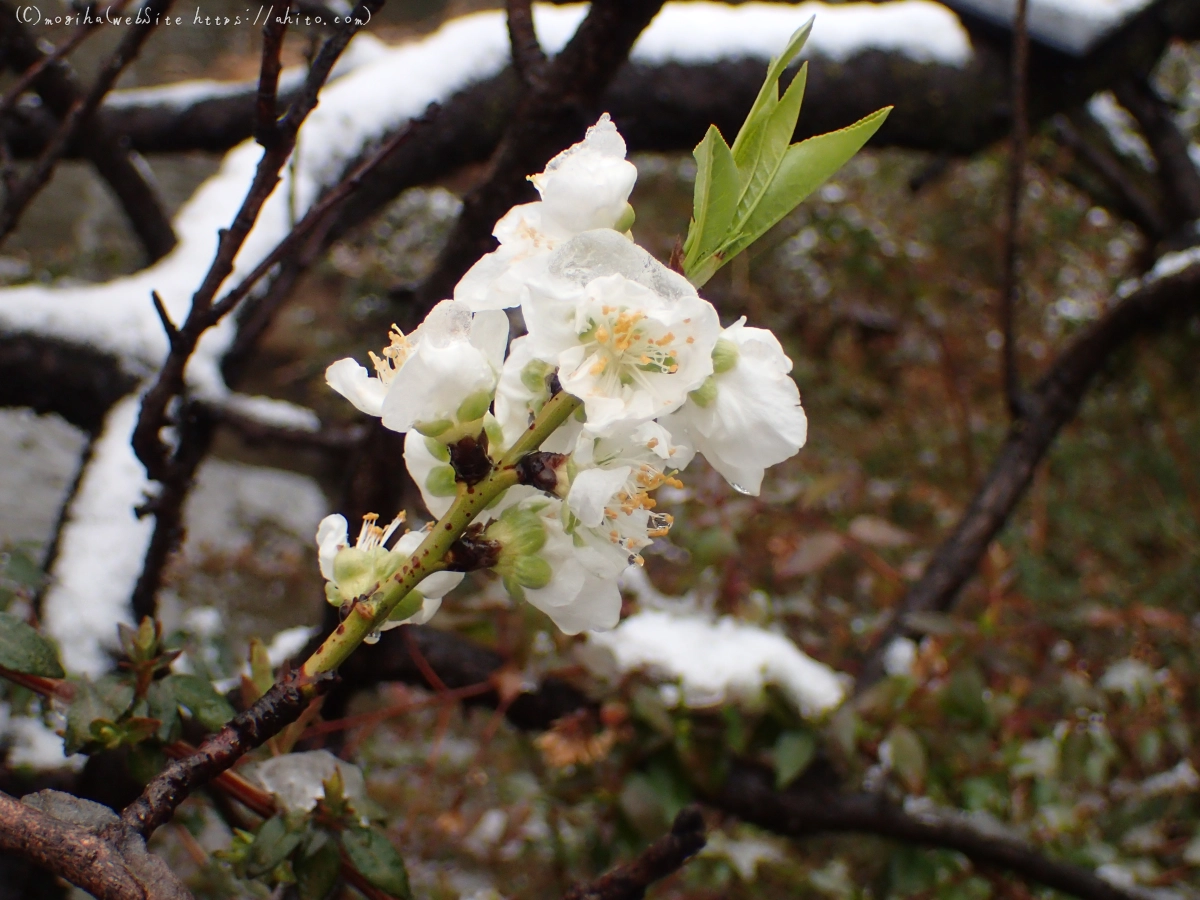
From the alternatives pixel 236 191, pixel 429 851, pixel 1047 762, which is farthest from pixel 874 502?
pixel 236 191

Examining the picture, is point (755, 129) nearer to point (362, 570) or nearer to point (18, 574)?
point (362, 570)

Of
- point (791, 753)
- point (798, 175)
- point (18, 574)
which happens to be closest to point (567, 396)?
point (798, 175)

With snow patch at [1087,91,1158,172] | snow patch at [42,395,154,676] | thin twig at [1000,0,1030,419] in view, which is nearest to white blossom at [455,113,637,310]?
snow patch at [42,395,154,676]

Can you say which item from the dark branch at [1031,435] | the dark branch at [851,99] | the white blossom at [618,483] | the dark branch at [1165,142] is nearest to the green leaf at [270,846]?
the white blossom at [618,483]

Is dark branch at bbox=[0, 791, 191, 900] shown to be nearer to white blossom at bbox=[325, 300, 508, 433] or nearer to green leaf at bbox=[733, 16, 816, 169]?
white blossom at bbox=[325, 300, 508, 433]

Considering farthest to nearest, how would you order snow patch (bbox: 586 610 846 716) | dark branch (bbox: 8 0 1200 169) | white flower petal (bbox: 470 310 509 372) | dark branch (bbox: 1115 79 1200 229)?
1. dark branch (bbox: 1115 79 1200 229)
2. dark branch (bbox: 8 0 1200 169)
3. snow patch (bbox: 586 610 846 716)
4. white flower petal (bbox: 470 310 509 372)

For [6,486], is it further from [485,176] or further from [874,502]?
[874,502]

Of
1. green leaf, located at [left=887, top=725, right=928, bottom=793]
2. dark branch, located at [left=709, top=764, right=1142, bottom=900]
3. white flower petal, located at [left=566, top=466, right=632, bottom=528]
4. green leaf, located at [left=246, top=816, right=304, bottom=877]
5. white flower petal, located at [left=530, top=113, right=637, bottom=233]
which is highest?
white flower petal, located at [left=530, top=113, right=637, bottom=233]
